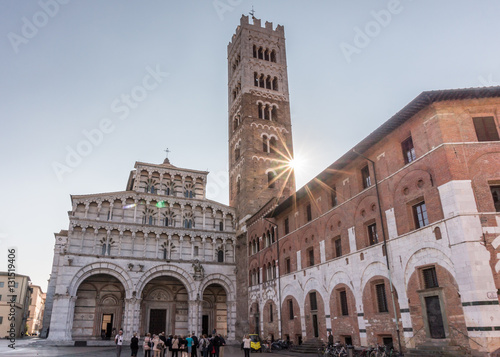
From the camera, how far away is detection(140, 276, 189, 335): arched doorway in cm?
3772

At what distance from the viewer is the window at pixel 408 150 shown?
60.1 ft

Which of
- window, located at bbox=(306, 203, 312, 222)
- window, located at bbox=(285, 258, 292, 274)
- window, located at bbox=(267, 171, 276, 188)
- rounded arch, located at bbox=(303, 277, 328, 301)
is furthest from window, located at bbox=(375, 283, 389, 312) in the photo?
window, located at bbox=(267, 171, 276, 188)

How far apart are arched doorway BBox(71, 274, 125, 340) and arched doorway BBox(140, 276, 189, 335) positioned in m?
2.39

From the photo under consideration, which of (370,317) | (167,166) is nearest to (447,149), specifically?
(370,317)

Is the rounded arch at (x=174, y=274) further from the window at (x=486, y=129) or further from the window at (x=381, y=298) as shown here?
the window at (x=486, y=129)

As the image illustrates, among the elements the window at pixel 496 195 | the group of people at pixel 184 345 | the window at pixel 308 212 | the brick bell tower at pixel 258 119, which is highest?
the brick bell tower at pixel 258 119

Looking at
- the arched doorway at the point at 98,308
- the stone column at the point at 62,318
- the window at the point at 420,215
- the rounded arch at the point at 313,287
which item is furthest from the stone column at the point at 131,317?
the window at the point at 420,215

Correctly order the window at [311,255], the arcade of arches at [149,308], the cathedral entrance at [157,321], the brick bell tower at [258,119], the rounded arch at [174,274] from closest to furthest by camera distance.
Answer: the window at [311,255] → the arcade of arches at [149,308] → the rounded arch at [174,274] → the cathedral entrance at [157,321] → the brick bell tower at [258,119]

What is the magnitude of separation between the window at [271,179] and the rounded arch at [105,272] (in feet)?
57.2

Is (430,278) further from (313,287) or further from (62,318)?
(62,318)

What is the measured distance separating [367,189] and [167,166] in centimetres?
2620

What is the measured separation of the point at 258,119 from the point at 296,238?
65.6ft

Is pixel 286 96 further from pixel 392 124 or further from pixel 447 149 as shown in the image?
pixel 447 149

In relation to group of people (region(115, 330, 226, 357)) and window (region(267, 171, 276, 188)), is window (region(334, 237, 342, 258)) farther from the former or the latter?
window (region(267, 171, 276, 188))
